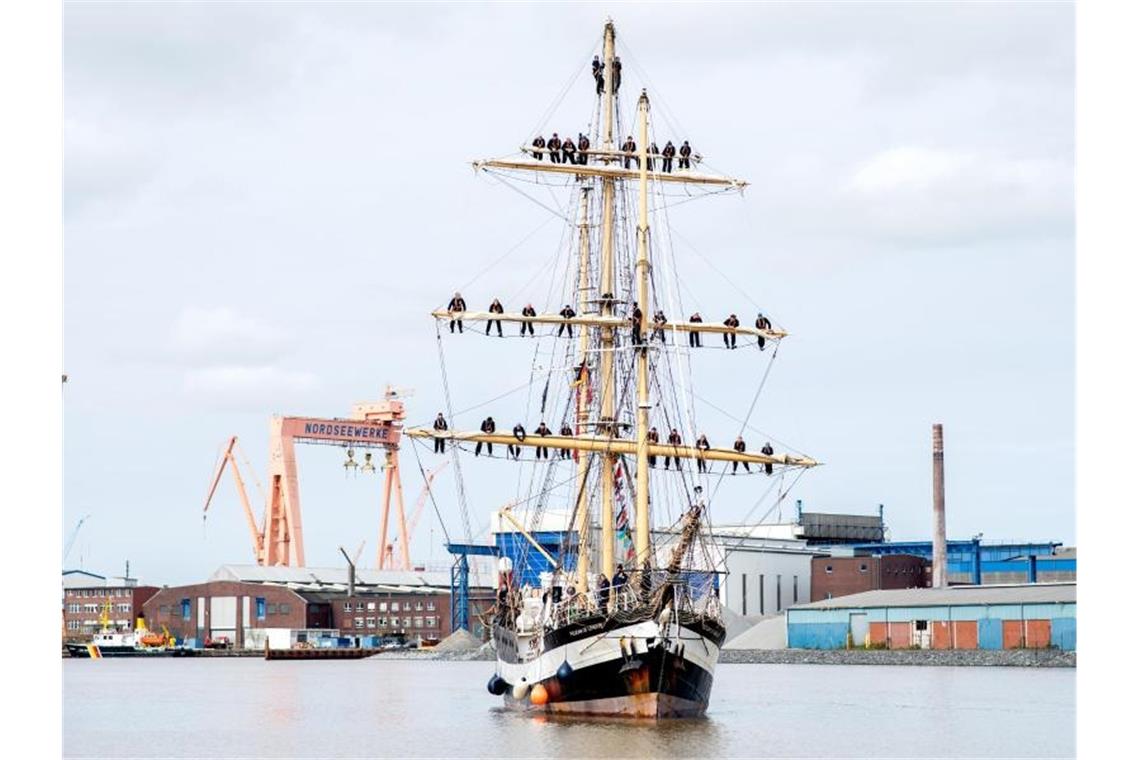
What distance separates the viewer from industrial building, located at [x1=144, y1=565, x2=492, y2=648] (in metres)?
157

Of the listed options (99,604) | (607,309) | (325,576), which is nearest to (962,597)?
(607,309)

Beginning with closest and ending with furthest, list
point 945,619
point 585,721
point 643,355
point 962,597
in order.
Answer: point 585,721 → point 643,355 → point 945,619 → point 962,597

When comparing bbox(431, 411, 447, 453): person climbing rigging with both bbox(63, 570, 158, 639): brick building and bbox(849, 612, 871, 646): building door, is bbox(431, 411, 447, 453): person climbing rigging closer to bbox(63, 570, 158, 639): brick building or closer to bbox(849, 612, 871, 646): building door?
bbox(849, 612, 871, 646): building door

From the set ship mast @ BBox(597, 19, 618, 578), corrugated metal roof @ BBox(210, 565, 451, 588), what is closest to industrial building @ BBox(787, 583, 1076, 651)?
ship mast @ BBox(597, 19, 618, 578)

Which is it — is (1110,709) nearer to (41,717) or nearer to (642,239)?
(41,717)

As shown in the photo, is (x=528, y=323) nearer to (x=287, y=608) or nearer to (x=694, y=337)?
(x=694, y=337)

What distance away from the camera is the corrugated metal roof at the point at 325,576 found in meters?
164

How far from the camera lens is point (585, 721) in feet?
167

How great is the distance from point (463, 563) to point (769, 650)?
41076mm

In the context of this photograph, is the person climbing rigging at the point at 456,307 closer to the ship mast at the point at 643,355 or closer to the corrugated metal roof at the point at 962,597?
the ship mast at the point at 643,355

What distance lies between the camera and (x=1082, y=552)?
1989 cm

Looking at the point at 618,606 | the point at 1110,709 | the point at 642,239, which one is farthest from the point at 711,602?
the point at 1110,709

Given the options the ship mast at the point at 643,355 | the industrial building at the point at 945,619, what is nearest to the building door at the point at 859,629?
the industrial building at the point at 945,619

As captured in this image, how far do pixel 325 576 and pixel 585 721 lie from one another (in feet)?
403
